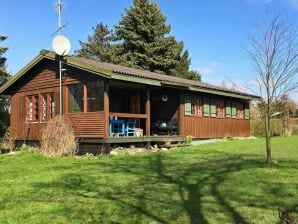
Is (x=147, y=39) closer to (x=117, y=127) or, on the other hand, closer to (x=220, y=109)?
(x=220, y=109)

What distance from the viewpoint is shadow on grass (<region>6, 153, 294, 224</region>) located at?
7070mm

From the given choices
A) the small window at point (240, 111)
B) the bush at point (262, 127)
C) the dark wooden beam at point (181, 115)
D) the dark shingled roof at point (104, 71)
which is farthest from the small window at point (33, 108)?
the bush at point (262, 127)

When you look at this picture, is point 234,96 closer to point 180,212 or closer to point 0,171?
point 0,171

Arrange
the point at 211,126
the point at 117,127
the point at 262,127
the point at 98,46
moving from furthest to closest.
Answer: the point at 98,46, the point at 262,127, the point at 211,126, the point at 117,127

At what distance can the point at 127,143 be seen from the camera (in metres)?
19.4

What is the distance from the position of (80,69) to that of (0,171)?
748 cm

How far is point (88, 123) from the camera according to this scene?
18.7 meters

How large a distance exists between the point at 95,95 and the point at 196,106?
7493mm

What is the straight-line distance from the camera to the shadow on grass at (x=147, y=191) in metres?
7.07

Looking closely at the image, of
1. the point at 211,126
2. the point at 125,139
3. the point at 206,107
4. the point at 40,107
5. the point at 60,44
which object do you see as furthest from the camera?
the point at 211,126

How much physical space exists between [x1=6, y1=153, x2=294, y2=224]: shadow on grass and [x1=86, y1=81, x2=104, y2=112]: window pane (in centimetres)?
533

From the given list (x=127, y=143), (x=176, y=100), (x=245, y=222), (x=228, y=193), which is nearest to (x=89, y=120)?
(x=127, y=143)

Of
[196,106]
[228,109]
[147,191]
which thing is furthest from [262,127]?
[147,191]

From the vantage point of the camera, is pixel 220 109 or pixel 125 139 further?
pixel 220 109
